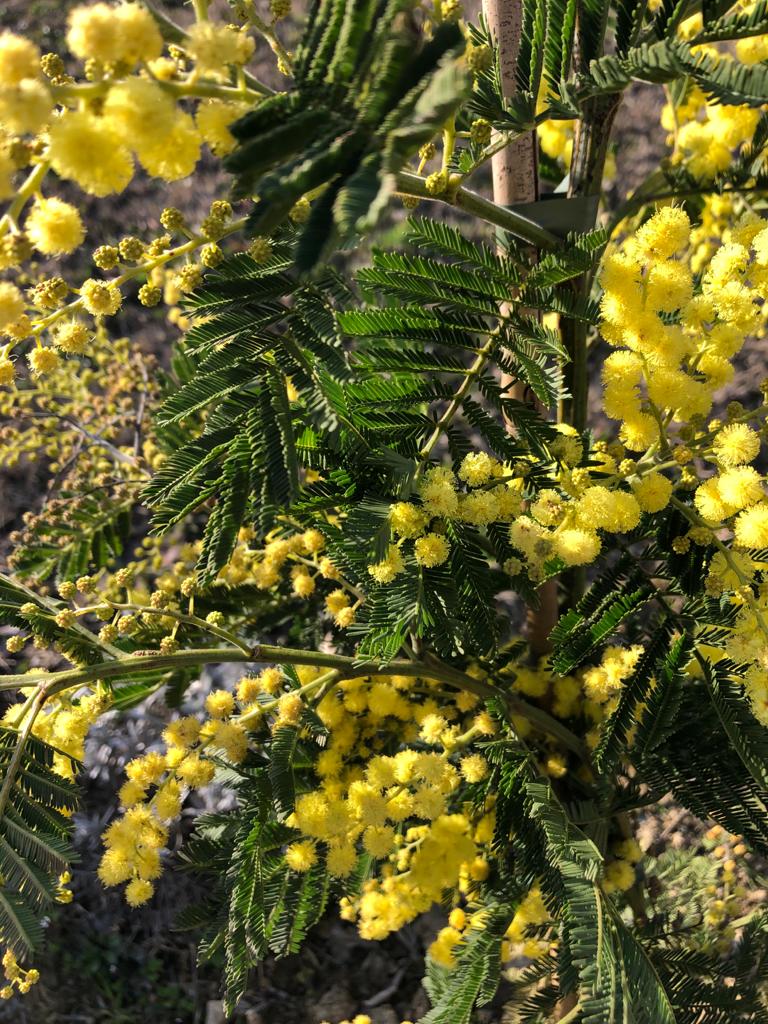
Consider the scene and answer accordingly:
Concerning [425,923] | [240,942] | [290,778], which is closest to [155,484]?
[290,778]

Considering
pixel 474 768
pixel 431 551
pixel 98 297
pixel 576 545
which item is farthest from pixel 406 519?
pixel 474 768

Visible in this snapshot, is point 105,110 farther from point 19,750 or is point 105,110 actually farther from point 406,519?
point 19,750

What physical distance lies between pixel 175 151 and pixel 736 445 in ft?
2.39

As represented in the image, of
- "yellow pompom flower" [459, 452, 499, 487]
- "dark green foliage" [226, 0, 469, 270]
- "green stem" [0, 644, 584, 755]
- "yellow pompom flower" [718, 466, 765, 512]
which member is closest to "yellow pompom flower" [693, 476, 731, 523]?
"yellow pompom flower" [718, 466, 765, 512]

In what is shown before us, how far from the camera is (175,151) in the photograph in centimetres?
65

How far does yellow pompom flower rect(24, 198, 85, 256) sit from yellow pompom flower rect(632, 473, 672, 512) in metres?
0.71

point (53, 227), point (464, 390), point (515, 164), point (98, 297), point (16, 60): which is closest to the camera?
point (16, 60)

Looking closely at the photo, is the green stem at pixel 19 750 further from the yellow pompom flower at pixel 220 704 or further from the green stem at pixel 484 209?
the green stem at pixel 484 209

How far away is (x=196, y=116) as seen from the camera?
2.16 feet

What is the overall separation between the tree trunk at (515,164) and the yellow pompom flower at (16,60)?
0.52 metres

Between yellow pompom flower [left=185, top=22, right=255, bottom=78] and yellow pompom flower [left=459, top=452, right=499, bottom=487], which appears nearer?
yellow pompom flower [left=185, top=22, right=255, bottom=78]

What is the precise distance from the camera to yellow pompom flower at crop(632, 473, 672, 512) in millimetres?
1048

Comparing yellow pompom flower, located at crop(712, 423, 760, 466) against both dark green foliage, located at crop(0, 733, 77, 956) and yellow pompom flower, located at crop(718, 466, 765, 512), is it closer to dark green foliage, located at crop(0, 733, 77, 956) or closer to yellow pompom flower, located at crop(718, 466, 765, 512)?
yellow pompom flower, located at crop(718, 466, 765, 512)

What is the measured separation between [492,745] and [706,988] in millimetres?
635
